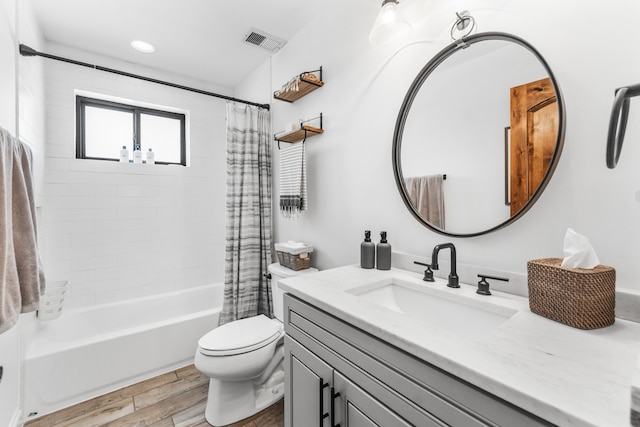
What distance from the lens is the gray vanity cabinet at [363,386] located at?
0.56 m

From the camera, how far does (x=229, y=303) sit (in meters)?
2.18

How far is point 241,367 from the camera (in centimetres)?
148

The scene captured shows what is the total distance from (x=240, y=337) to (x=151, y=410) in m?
0.72

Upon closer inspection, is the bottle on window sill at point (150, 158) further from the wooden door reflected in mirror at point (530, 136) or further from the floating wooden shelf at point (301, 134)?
the wooden door reflected in mirror at point (530, 136)

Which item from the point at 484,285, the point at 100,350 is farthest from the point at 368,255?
the point at 100,350

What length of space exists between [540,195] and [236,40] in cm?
231

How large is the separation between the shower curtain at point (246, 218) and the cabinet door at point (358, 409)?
1.47 metres

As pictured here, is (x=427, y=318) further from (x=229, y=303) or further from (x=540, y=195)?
(x=229, y=303)

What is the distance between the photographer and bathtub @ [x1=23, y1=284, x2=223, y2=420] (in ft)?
5.38

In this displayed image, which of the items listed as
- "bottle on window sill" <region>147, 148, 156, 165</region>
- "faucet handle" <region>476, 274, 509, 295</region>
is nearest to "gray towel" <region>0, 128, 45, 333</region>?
"bottle on window sill" <region>147, 148, 156, 165</region>

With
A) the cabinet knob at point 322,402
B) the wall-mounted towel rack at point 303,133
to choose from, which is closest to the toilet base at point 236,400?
the cabinet knob at point 322,402

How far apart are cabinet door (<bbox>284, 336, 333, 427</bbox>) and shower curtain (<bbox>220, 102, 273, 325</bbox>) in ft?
3.84

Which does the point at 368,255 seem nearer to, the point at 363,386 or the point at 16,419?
the point at 363,386

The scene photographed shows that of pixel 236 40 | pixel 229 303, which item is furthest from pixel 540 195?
pixel 236 40
